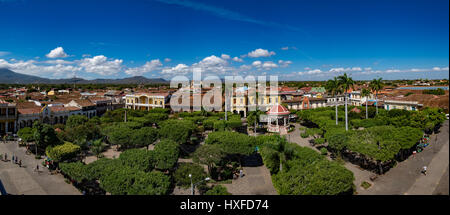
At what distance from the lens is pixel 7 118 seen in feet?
143

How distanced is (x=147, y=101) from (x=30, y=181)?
156 ft

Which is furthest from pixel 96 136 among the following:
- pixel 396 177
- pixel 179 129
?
pixel 396 177

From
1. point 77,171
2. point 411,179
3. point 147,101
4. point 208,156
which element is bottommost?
point 411,179

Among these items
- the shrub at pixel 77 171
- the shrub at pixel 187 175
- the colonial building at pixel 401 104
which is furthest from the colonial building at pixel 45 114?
the colonial building at pixel 401 104

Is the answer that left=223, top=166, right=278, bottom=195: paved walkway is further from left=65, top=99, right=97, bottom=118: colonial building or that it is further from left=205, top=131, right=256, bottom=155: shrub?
left=65, top=99, right=97, bottom=118: colonial building

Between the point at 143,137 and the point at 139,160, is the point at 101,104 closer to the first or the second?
the point at 143,137

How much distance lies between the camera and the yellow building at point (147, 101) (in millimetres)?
67444

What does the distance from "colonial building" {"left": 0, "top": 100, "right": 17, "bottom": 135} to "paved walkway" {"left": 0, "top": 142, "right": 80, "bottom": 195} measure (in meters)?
18.7

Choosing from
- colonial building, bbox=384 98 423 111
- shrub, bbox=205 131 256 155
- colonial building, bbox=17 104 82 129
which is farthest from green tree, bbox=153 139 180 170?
colonial building, bbox=384 98 423 111

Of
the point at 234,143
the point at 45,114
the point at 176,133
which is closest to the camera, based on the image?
the point at 234,143

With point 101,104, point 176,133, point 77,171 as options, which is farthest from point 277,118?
point 101,104

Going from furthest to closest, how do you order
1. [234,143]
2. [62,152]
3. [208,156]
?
[62,152]
[234,143]
[208,156]
